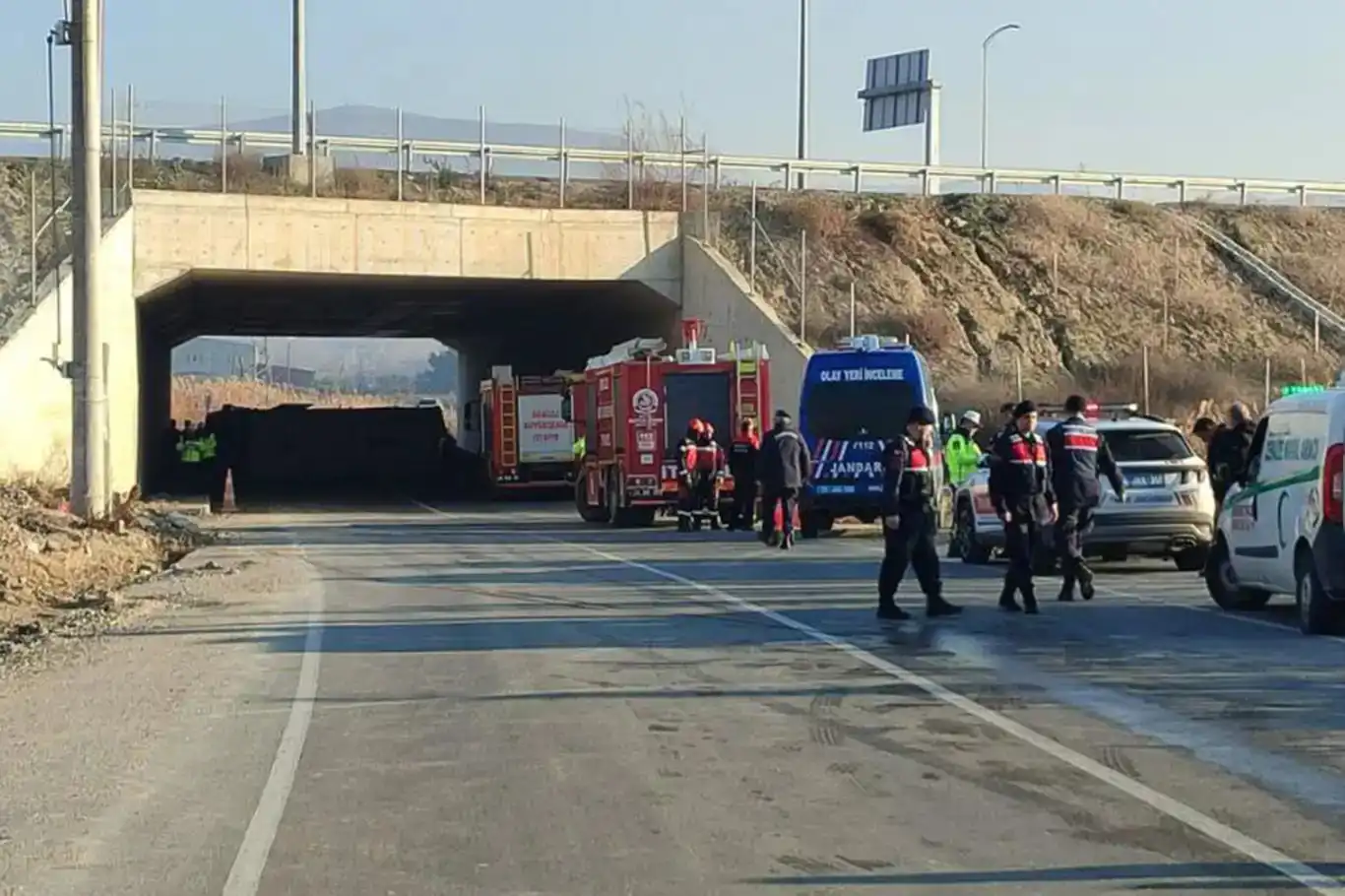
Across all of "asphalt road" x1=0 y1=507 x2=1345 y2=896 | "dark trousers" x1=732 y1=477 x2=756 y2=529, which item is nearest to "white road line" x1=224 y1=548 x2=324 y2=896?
"asphalt road" x1=0 y1=507 x2=1345 y2=896

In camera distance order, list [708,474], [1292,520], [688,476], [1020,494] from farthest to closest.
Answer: [708,474]
[688,476]
[1020,494]
[1292,520]

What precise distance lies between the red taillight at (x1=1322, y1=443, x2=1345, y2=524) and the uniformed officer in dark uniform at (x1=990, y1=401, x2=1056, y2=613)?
9.42 ft

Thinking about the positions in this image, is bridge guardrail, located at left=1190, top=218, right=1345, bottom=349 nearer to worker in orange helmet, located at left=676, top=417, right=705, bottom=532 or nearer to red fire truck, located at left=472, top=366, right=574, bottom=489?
red fire truck, located at left=472, top=366, right=574, bottom=489

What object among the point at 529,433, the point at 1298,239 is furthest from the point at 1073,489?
the point at 1298,239

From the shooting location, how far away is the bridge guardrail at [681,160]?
42.7 meters

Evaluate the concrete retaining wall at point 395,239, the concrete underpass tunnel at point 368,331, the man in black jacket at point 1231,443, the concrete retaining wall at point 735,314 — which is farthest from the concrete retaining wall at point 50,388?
the man in black jacket at point 1231,443

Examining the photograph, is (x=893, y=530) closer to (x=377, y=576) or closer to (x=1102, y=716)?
(x=1102, y=716)

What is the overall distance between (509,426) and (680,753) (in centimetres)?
3492

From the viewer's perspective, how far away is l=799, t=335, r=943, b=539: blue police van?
2838cm

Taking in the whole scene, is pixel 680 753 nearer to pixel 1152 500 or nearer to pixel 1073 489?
pixel 1073 489

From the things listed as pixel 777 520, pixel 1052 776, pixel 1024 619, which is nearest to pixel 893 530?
pixel 1024 619

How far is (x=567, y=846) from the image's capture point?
306 inches

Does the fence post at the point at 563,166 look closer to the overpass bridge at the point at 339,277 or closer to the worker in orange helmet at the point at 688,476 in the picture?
the overpass bridge at the point at 339,277

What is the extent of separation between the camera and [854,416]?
2856 cm
